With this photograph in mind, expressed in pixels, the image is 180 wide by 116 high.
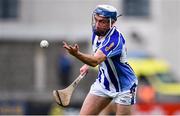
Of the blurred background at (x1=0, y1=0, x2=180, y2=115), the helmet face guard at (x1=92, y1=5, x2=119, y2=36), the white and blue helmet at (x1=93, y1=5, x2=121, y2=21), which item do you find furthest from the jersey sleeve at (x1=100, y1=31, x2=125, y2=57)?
the blurred background at (x1=0, y1=0, x2=180, y2=115)

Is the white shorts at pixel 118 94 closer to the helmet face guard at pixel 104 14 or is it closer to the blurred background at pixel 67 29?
the helmet face guard at pixel 104 14

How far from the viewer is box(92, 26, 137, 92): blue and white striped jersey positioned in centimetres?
1230

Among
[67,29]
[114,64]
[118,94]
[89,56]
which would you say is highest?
[89,56]

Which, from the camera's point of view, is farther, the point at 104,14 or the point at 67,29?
the point at 67,29

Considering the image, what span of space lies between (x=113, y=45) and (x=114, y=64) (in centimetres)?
37

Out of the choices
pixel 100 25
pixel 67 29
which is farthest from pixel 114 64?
pixel 67 29

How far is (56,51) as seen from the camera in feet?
116

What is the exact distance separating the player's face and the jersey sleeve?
0.13 metres

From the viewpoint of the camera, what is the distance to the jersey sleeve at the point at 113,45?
12211 millimetres

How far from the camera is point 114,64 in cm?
1258

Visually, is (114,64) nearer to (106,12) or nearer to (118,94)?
(118,94)

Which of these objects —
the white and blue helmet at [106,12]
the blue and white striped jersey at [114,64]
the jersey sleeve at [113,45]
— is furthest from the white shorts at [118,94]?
the white and blue helmet at [106,12]

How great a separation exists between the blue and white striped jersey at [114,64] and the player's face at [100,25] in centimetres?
12

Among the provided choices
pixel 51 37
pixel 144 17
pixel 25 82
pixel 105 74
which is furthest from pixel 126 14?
pixel 105 74
